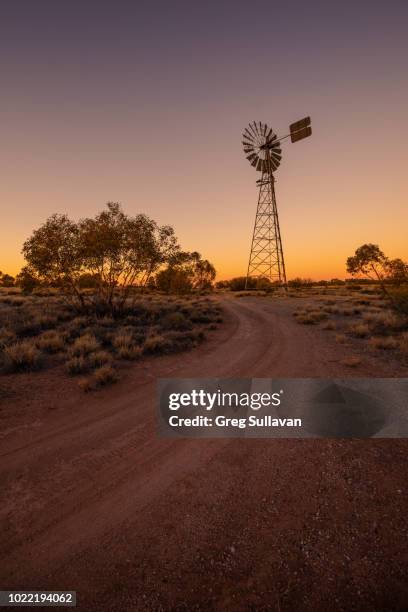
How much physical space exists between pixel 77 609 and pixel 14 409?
16.4 feet

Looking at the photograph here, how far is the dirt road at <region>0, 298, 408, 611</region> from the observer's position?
2.71 metres

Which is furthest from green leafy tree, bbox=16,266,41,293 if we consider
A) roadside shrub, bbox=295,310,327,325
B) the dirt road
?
roadside shrub, bbox=295,310,327,325

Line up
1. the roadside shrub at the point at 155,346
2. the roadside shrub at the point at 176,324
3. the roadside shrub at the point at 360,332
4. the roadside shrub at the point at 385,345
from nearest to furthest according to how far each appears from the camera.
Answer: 1. the roadside shrub at the point at 385,345
2. the roadside shrub at the point at 155,346
3. the roadside shrub at the point at 360,332
4. the roadside shrub at the point at 176,324

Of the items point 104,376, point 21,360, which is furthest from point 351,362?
point 21,360

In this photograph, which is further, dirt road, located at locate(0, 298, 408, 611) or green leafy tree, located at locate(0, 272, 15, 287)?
green leafy tree, located at locate(0, 272, 15, 287)

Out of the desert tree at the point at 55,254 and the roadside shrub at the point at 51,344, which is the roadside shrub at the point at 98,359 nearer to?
the roadside shrub at the point at 51,344

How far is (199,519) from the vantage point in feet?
11.4

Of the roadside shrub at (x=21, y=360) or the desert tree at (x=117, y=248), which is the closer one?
the roadside shrub at (x=21, y=360)

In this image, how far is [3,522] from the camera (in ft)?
11.5

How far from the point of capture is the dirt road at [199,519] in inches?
107

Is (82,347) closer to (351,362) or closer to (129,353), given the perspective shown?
(129,353)

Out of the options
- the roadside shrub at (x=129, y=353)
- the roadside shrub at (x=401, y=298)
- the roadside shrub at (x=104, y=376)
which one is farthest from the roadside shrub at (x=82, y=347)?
the roadside shrub at (x=401, y=298)

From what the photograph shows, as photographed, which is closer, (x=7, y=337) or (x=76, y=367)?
(x=76, y=367)

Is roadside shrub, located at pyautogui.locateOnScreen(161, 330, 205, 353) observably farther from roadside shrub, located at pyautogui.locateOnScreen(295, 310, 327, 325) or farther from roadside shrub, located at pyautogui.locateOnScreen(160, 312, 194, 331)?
roadside shrub, located at pyautogui.locateOnScreen(295, 310, 327, 325)
